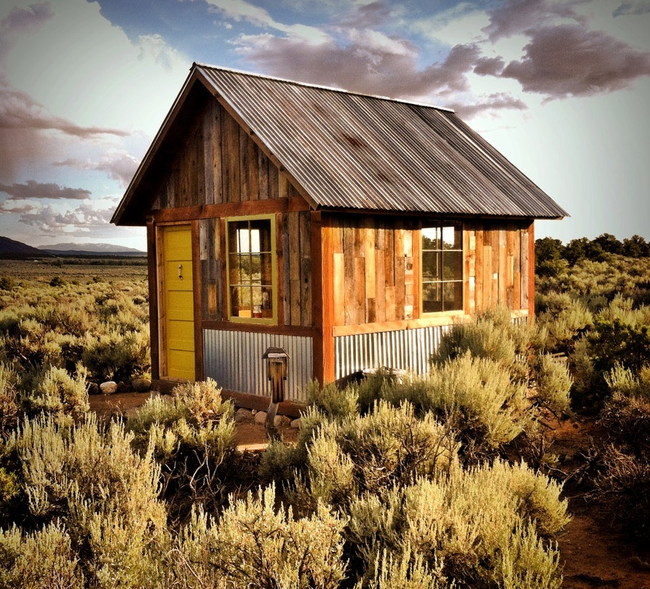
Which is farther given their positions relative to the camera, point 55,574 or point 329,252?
point 329,252

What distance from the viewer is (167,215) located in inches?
480

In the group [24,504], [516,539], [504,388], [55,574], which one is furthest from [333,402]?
[55,574]

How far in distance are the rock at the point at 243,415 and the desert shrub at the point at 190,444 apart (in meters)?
1.70

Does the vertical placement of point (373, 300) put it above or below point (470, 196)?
below

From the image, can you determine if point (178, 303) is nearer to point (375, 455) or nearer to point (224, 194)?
point (224, 194)

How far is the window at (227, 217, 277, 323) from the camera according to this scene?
35.0 feet

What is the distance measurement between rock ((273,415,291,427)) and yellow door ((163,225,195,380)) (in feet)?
8.39

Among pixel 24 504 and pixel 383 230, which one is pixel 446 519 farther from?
pixel 383 230

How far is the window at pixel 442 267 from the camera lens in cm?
1119

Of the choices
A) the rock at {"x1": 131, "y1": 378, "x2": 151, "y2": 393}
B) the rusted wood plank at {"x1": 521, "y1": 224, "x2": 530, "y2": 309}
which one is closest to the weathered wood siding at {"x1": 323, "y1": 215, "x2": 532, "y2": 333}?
the rusted wood plank at {"x1": 521, "y1": 224, "x2": 530, "y2": 309}

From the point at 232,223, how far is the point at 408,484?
6.12 metres

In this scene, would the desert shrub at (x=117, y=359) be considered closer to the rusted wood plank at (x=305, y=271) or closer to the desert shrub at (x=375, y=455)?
the rusted wood plank at (x=305, y=271)

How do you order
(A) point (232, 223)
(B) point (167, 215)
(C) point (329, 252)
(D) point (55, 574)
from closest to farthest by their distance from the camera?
1. (D) point (55, 574)
2. (C) point (329, 252)
3. (A) point (232, 223)
4. (B) point (167, 215)

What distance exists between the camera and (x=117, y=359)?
1427 centimetres
